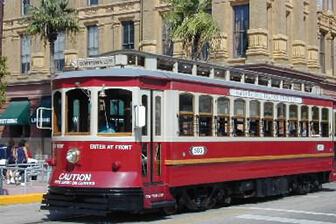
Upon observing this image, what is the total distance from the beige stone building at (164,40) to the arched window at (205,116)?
58.1 feet

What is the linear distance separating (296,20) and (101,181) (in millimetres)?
27375

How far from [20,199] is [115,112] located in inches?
233

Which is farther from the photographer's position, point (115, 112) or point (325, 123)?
point (325, 123)

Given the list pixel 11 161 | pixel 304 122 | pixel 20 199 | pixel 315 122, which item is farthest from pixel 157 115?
pixel 11 161

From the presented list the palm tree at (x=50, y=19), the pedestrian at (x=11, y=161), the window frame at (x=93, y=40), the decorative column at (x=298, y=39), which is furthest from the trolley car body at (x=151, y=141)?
the window frame at (x=93, y=40)

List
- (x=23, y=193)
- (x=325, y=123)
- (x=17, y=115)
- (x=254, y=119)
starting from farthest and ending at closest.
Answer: (x=17, y=115) → (x=325, y=123) → (x=23, y=193) → (x=254, y=119)

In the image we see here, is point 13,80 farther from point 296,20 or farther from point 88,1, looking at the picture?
point 296,20

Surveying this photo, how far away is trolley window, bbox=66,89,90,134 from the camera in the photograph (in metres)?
13.1

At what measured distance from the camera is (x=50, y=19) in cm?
3316

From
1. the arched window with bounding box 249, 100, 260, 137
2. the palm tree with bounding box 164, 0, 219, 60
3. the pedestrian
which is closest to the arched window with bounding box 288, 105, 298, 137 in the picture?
the arched window with bounding box 249, 100, 260, 137

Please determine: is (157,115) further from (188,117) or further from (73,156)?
(73,156)

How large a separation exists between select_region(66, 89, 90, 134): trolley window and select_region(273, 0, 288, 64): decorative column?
2262cm

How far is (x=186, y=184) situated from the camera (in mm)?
13984

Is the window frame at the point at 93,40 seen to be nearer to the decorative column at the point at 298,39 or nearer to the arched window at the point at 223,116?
the decorative column at the point at 298,39
